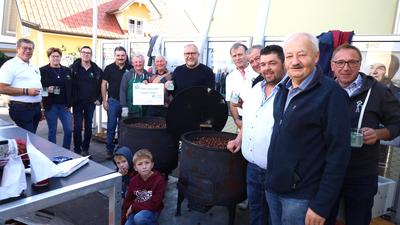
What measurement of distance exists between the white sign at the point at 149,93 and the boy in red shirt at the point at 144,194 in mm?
1412

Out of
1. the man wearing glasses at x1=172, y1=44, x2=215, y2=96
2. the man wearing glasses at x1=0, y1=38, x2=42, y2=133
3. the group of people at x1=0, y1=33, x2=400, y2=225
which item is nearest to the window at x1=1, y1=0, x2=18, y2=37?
the man wearing glasses at x1=0, y1=38, x2=42, y2=133

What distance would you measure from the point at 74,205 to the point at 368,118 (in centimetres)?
338

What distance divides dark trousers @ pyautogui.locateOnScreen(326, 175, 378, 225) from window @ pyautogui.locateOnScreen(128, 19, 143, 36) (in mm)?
17622

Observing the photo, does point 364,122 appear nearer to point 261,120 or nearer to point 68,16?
point 261,120

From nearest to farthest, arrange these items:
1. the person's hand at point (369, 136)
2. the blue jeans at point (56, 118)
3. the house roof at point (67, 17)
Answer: the person's hand at point (369, 136)
the blue jeans at point (56, 118)
the house roof at point (67, 17)

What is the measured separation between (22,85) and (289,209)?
3.83m

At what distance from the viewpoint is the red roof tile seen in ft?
46.0

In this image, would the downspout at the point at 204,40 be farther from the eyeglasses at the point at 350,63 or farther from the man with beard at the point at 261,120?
the eyeglasses at the point at 350,63

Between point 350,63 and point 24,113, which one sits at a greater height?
point 350,63

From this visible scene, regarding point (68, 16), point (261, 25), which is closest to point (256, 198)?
point (261, 25)

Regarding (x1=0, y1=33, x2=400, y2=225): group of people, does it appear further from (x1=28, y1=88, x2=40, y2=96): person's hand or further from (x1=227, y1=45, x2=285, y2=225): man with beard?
(x1=28, y1=88, x2=40, y2=96): person's hand

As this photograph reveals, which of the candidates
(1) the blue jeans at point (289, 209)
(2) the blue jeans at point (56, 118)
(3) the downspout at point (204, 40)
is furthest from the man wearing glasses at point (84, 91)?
(1) the blue jeans at point (289, 209)

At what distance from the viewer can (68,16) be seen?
15.6 meters

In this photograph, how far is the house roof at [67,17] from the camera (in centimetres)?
1398
